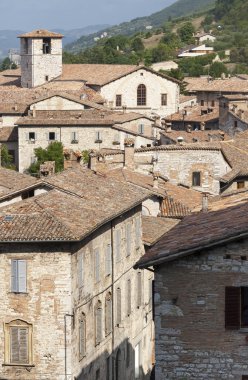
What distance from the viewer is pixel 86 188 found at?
3909 cm

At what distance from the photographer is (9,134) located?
295 ft

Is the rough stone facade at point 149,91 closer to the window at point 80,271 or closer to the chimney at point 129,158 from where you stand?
the chimney at point 129,158

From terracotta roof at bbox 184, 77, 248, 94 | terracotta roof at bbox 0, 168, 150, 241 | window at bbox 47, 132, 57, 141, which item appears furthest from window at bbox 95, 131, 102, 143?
terracotta roof at bbox 0, 168, 150, 241

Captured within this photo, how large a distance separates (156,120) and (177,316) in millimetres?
73097

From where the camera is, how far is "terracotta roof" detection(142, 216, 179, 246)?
139ft

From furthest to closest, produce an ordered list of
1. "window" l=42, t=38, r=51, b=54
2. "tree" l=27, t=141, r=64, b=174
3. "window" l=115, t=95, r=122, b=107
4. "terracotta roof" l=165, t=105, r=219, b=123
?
1. "window" l=42, t=38, r=51, b=54
2. "window" l=115, t=95, r=122, b=107
3. "terracotta roof" l=165, t=105, r=219, b=123
4. "tree" l=27, t=141, r=64, b=174

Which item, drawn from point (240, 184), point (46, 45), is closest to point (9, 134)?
point (46, 45)

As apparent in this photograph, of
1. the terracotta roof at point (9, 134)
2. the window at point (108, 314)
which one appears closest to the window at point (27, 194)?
the window at point (108, 314)

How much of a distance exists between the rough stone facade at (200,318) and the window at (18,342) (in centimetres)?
1290

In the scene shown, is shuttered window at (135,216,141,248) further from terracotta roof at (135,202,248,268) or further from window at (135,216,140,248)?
terracotta roof at (135,202,248,268)

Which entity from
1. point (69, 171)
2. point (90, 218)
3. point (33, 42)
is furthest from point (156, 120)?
point (90, 218)

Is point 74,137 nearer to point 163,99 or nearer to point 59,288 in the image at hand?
point 163,99

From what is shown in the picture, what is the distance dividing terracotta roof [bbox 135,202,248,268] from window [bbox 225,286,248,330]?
718 mm

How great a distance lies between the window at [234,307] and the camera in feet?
68.2
